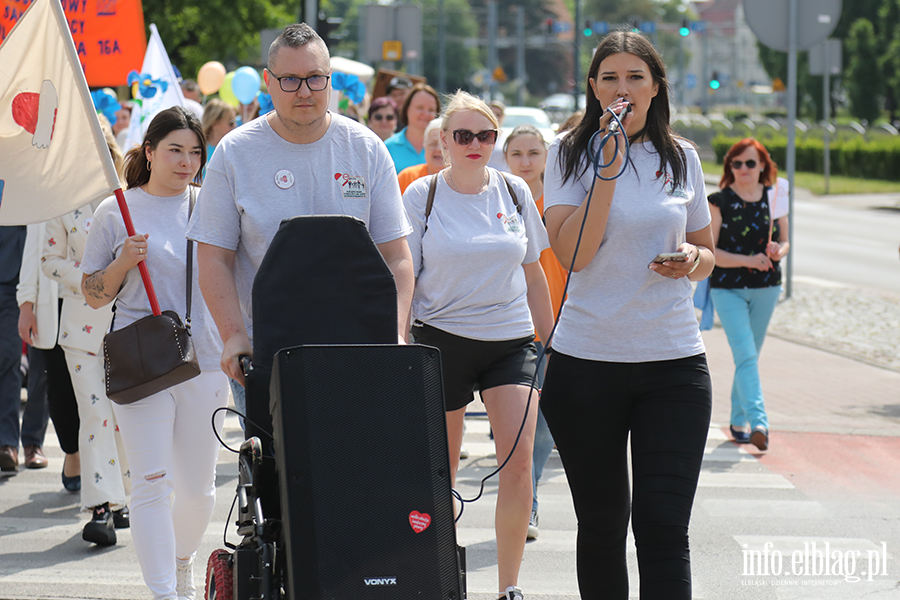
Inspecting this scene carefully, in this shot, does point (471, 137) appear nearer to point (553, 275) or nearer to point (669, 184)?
point (669, 184)

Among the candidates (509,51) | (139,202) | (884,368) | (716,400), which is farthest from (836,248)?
(509,51)

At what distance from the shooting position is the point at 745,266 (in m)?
7.29

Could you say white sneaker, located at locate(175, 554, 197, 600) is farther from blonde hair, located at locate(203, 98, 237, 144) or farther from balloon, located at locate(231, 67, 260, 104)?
balloon, located at locate(231, 67, 260, 104)

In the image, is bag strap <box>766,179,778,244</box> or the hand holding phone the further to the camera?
bag strap <box>766,179,778,244</box>

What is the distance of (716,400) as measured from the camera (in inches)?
336

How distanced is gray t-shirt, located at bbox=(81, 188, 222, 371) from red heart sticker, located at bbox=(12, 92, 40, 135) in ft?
1.48

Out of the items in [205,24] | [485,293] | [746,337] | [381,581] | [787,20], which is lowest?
[746,337]

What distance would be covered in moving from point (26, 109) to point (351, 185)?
1636 millimetres

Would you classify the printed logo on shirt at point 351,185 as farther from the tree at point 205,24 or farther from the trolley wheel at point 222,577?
the tree at point 205,24

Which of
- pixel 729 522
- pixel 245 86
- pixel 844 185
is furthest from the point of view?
pixel 844 185

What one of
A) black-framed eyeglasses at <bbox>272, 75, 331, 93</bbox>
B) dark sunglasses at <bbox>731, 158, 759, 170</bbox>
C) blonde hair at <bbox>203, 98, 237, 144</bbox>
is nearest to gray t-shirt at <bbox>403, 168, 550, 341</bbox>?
black-framed eyeglasses at <bbox>272, 75, 331, 93</bbox>

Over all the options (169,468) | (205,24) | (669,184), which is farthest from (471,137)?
(205,24)

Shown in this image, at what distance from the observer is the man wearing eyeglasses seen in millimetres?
3447

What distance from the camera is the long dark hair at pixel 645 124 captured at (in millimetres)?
3592
